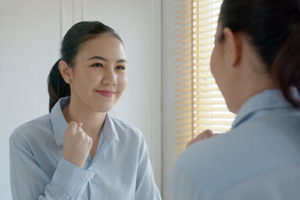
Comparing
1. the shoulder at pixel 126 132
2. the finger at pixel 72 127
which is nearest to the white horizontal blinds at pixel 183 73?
the shoulder at pixel 126 132

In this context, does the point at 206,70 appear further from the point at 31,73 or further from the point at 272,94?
the point at 272,94

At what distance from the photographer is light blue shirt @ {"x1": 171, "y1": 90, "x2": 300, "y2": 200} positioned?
0.49 metres

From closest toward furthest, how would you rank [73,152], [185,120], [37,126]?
[73,152], [37,126], [185,120]

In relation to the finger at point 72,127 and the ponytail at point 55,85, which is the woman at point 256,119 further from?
the ponytail at point 55,85

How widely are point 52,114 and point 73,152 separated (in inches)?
9.9

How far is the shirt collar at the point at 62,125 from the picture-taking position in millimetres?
1404

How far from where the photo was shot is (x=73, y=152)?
4.20 ft

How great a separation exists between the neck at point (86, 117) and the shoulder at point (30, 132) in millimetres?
95

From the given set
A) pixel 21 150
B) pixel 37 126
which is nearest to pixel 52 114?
pixel 37 126

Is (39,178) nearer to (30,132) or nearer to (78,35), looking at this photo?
(30,132)

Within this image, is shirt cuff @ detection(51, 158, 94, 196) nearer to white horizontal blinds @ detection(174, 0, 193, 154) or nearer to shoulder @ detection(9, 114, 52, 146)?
shoulder @ detection(9, 114, 52, 146)

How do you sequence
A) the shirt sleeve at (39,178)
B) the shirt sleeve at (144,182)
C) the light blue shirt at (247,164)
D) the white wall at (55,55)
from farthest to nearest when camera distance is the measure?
the white wall at (55,55) → the shirt sleeve at (144,182) → the shirt sleeve at (39,178) → the light blue shirt at (247,164)

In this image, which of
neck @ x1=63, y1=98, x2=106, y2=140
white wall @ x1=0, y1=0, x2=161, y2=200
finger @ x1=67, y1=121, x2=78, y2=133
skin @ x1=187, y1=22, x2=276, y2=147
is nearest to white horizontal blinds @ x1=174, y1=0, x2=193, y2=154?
white wall @ x1=0, y1=0, x2=161, y2=200

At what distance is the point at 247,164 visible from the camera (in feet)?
1.63
